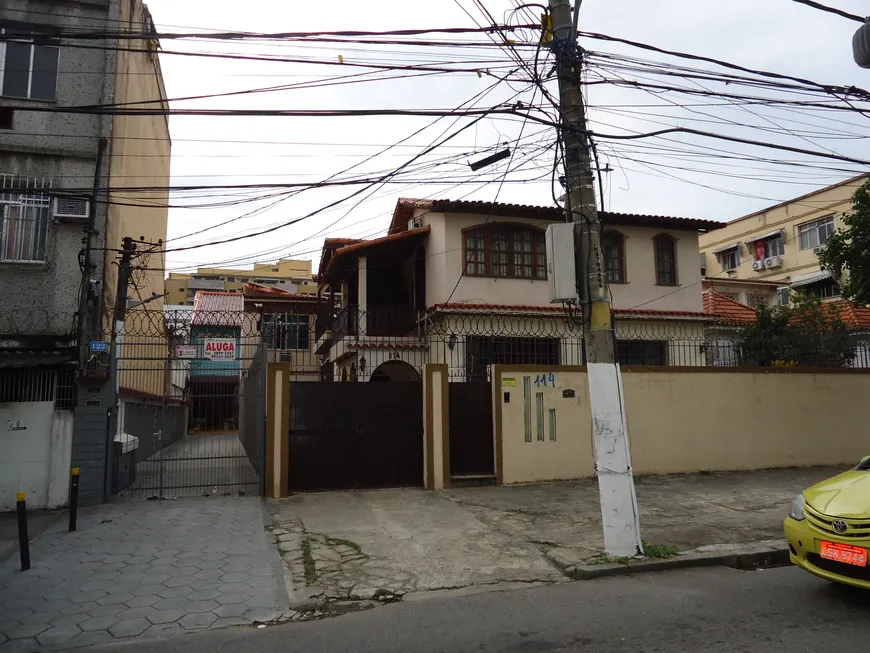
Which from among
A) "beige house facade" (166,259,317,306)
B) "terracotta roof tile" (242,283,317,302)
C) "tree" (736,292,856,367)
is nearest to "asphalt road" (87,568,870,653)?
"tree" (736,292,856,367)

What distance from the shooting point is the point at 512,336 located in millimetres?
15109

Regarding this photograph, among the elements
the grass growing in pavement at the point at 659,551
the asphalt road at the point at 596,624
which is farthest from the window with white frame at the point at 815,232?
the asphalt road at the point at 596,624

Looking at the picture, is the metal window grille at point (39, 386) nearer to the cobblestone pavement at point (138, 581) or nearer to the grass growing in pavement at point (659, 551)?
the cobblestone pavement at point (138, 581)

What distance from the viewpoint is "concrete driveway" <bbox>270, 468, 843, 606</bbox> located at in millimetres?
6273

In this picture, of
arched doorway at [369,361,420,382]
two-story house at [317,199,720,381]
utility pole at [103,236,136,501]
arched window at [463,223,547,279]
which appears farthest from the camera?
arched doorway at [369,361,420,382]

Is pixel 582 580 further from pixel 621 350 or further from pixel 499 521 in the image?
pixel 621 350

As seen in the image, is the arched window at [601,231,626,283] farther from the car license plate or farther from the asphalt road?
the car license plate

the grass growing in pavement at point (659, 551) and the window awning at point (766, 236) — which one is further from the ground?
the window awning at point (766, 236)

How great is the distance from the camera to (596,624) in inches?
188

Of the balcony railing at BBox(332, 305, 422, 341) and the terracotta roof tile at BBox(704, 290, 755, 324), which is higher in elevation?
the terracotta roof tile at BBox(704, 290, 755, 324)

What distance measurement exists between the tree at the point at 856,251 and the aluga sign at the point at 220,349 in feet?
37.3

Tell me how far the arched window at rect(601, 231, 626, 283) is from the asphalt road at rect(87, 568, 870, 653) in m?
12.0

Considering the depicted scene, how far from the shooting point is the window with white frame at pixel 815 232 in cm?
2909

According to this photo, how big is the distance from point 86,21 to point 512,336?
10.8 meters
